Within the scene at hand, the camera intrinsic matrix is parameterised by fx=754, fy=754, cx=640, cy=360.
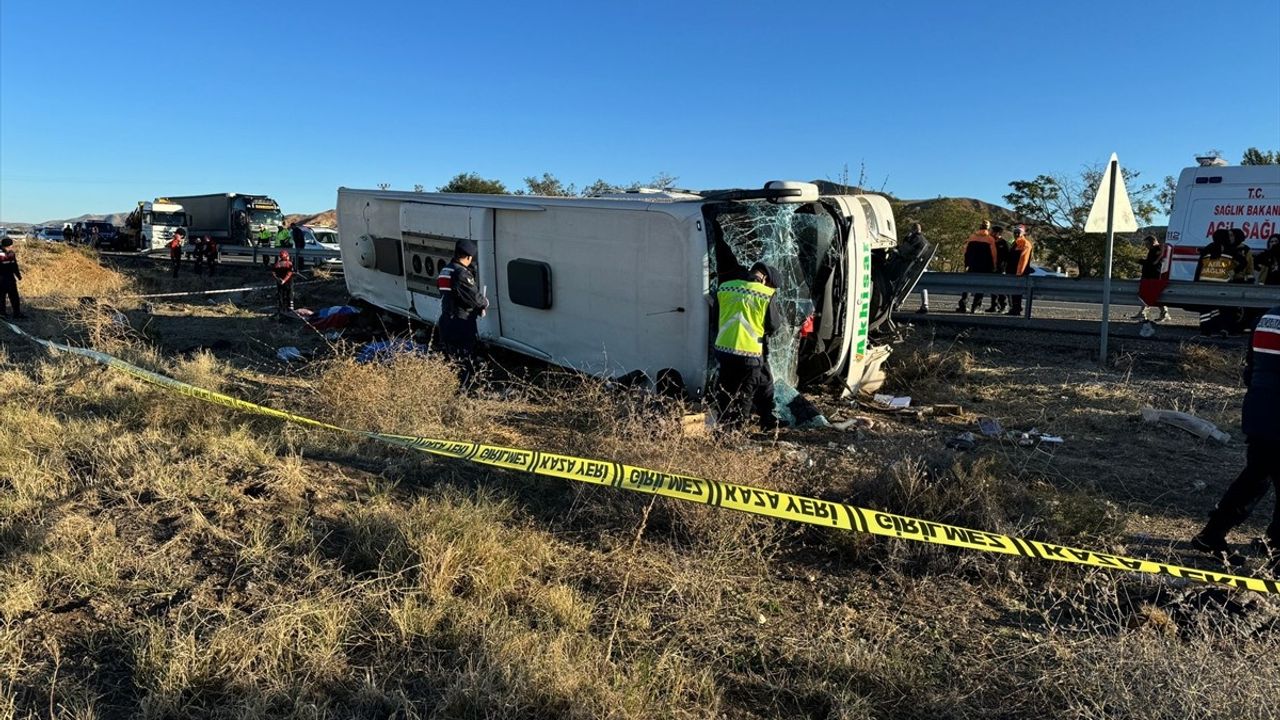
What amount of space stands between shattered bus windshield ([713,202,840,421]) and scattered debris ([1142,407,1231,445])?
2903 millimetres

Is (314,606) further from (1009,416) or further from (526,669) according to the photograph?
(1009,416)

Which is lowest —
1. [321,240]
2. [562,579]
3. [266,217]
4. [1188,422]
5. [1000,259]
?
[562,579]

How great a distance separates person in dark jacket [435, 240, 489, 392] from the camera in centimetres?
723

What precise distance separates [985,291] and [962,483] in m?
7.97

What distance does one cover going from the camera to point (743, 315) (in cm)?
575

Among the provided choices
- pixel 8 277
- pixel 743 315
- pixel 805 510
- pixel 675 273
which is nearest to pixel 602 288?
pixel 675 273

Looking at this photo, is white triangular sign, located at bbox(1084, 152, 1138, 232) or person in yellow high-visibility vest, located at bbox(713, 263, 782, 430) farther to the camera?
white triangular sign, located at bbox(1084, 152, 1138, 232)

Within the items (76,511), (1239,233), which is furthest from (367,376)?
(1239,233)

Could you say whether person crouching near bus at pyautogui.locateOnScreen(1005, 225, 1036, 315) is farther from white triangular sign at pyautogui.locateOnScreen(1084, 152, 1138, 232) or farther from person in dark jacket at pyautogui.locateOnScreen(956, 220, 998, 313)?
white triangular sign at pyautogui.locateOnScreen(1084, 152, 1138, 232)

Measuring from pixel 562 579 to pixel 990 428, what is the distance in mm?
4237

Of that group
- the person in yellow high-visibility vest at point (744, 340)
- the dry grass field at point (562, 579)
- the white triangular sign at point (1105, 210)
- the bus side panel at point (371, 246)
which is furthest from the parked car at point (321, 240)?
the white triangular sign at point (1105, 210)

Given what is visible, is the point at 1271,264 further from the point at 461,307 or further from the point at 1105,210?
the point at 461,307

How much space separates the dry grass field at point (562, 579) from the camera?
2.59 m

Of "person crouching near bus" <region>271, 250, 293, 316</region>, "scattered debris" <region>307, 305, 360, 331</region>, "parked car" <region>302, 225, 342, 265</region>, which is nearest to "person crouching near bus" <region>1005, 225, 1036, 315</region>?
"scattered debris" <region>307, 305, 360, 331</region>
